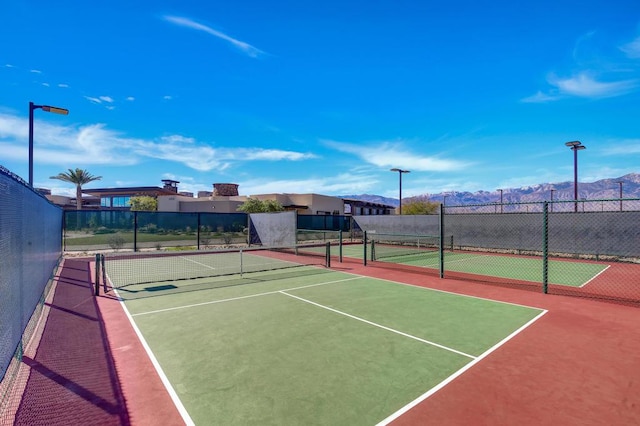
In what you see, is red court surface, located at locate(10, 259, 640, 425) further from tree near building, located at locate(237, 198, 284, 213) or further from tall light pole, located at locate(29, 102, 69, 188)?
tree near building, located at locate(237, 198, 284, 213)

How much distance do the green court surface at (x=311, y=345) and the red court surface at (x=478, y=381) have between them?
1.01 feet

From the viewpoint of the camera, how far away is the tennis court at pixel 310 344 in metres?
4.43

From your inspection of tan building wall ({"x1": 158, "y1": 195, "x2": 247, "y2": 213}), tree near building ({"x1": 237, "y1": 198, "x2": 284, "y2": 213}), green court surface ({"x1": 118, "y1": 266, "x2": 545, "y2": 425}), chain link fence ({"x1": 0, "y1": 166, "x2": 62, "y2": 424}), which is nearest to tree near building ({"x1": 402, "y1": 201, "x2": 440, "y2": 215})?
tree near building ({"x1": 237, "y1": 198, "x2": 284, "y2": 213})

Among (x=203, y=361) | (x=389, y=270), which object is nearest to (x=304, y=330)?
(x=203, y=361)

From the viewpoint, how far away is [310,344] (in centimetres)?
646

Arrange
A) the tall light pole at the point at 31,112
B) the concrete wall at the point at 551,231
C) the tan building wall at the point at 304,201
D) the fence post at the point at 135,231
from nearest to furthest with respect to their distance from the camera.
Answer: the tall light pole at the point at 31,112 → the concrete wall at the point at 551,231 → the fence post at the point at 135,231 → the tan building wall at the point at 304,201

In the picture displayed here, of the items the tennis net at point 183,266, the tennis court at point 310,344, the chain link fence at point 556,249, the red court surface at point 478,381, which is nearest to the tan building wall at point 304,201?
the chain link fence at point 556,249

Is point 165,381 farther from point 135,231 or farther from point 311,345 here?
point 135,231

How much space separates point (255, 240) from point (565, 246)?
22723 millimetres

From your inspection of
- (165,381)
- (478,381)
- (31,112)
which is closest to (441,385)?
(478,381)

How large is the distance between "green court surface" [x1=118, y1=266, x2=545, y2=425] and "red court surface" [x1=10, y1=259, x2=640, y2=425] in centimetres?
31

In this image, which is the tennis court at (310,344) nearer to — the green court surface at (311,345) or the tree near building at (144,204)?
the green court surface at (311,345)

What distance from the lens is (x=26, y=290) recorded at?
6465 millimetres

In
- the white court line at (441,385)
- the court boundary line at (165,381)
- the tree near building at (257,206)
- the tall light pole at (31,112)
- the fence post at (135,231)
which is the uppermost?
the tall light pole at (31,112)
